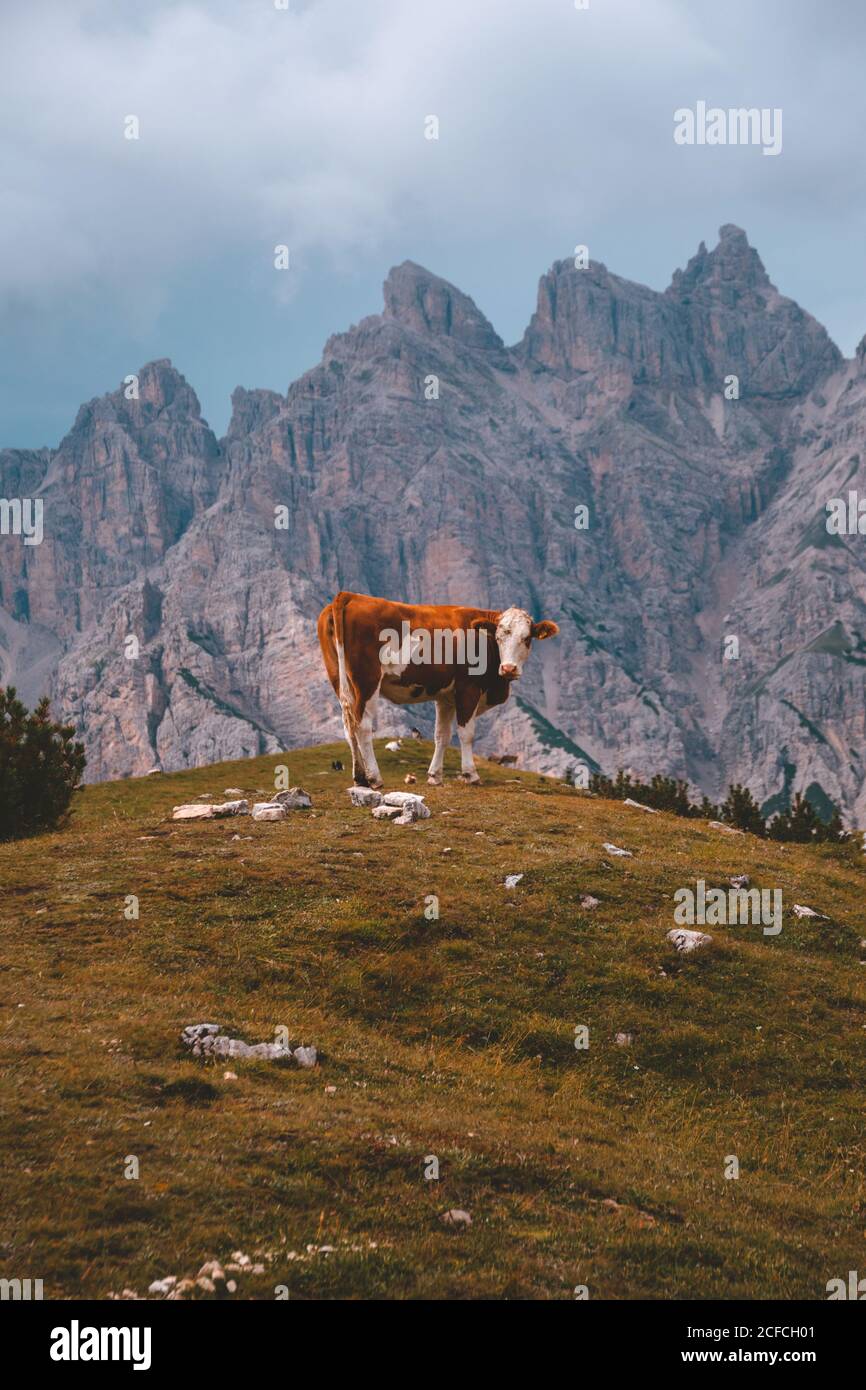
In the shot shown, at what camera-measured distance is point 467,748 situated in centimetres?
3634

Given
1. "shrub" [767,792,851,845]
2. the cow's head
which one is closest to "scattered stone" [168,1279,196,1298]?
the cow's head

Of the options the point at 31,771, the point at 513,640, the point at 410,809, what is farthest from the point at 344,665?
the point at 31,771

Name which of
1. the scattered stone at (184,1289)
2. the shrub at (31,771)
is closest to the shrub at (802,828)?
the shrub at (31,771)

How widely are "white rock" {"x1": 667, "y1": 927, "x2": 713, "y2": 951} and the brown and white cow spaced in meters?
12.8

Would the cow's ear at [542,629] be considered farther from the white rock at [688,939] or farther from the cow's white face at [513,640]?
the white rock at [688,939]

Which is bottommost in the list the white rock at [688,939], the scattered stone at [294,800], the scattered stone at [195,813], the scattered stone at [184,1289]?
the scattered stone at [184,1289]

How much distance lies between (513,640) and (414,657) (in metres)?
3.38

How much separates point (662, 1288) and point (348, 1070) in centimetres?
616

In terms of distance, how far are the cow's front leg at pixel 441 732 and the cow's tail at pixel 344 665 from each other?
3.75m

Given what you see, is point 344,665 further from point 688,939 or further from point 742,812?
point 742,812

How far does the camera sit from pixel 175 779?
5109 centimetres

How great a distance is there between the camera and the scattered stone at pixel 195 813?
30078 millimetres
